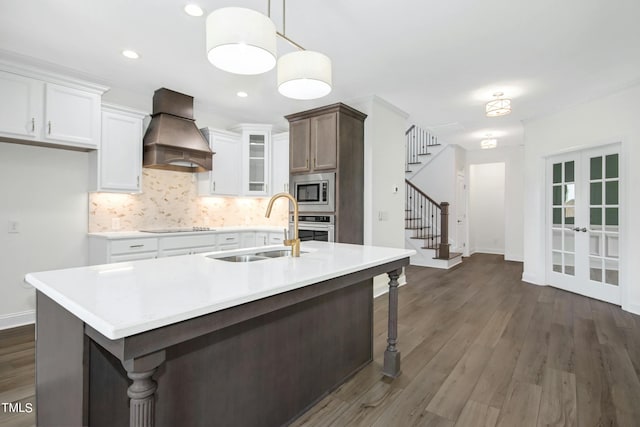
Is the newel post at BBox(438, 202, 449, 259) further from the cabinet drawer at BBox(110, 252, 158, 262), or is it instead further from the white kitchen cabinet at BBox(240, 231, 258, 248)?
the cabinet drawer at BBox(110, 252, 158, 262)

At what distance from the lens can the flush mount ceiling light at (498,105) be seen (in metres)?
4.05

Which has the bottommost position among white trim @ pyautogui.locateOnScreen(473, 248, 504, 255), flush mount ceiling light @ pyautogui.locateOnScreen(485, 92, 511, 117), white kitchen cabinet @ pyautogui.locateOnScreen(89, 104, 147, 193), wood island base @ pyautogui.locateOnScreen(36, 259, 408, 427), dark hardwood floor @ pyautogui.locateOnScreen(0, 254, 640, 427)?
dark hardwood floor @ pyautogui.locateOnScreen(0, 254, 640, 427)

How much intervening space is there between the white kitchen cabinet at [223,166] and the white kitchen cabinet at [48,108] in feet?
4.63

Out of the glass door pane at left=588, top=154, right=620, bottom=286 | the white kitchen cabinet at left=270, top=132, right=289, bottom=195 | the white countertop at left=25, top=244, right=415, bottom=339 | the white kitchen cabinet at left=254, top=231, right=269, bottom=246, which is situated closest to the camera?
the white countertop at left=25, top=244, right=415, bottom=339

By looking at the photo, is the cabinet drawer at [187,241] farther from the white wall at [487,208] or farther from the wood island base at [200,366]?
the white wall at [487,208]

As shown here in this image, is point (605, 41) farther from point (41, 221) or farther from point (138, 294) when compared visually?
point (41, 221)

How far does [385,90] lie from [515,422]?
345 cm

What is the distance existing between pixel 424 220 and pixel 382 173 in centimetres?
361

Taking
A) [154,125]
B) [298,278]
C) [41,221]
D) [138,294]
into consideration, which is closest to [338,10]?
[298,278]

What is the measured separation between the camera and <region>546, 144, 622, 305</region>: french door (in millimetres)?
4027

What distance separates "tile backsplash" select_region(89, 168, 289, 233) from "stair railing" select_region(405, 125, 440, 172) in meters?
4.14

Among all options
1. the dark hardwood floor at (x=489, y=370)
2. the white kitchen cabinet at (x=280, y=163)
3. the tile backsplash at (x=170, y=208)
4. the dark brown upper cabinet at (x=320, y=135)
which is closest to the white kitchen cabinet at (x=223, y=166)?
the tile backsplash at (x=170, y=208)

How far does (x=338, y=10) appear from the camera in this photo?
238cm

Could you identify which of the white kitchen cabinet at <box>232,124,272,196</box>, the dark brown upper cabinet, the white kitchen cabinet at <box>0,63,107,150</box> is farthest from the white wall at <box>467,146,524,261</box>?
the white kitchen cabinet at <box>0,63,107,150</box>
